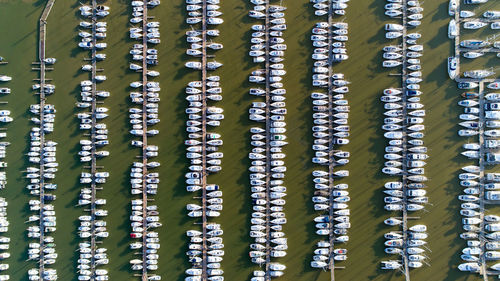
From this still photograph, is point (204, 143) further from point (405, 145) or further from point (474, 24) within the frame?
point (474, 24)

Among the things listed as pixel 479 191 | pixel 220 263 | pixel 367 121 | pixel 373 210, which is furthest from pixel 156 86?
pixel 479 191

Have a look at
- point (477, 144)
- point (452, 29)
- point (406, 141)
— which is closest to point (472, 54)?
point (452, 29)

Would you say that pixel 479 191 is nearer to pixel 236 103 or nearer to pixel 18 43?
pixel 236 103

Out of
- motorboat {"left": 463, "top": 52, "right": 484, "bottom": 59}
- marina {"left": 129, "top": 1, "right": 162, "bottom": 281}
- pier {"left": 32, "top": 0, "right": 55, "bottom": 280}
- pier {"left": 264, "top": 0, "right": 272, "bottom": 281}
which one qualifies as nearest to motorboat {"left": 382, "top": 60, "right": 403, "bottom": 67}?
motorboat {"left": 463, "top": 52, "right": 484, "bottom": 59}

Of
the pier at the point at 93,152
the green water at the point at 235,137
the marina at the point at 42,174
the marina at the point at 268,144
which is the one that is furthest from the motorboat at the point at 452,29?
the marina at the point at 42,174

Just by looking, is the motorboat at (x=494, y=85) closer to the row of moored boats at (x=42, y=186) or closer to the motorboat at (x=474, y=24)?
the motorboat at (x=474, y=24)

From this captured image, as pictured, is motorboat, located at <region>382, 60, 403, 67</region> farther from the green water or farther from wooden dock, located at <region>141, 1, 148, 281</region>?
wooden dock, located at <region>141, 1, 148, 281</region>
